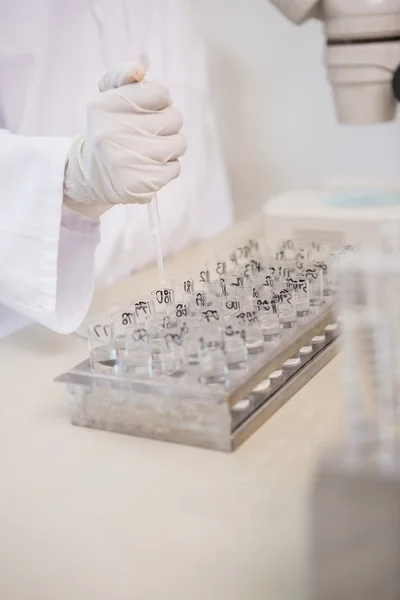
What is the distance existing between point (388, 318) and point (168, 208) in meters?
1.05

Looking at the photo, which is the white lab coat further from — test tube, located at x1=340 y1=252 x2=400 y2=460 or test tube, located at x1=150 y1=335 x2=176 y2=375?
test tube, located at x1=340 y1=252 x2=400 y2=460

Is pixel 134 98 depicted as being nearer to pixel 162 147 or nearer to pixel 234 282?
pixel 162 147

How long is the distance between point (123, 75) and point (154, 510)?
579 mm

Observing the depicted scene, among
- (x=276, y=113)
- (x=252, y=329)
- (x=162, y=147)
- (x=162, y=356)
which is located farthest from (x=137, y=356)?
(x=276, y=113)

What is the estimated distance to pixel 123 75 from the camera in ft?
3.27

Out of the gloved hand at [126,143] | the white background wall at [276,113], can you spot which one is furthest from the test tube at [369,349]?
the white background wall at [276,113]

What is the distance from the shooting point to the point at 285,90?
5.84 feet

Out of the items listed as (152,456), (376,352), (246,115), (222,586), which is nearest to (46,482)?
(152,456)

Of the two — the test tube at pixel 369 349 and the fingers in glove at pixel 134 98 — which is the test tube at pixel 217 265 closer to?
the fingers in glove at pixel 134 98

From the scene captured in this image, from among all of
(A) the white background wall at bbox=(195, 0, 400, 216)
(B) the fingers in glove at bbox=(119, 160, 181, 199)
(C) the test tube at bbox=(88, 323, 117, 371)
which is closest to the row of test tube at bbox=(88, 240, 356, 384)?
(C) the test tube at bbox=(88, 323, 117, 371)

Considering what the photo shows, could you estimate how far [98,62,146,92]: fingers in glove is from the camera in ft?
3.25

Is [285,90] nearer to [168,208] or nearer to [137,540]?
[168,208]


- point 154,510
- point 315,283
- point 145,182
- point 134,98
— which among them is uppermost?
point 134,98

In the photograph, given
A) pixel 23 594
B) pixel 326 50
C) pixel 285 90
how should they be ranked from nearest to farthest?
pixel 23 594, pixel 326 50, pixel 285 90
